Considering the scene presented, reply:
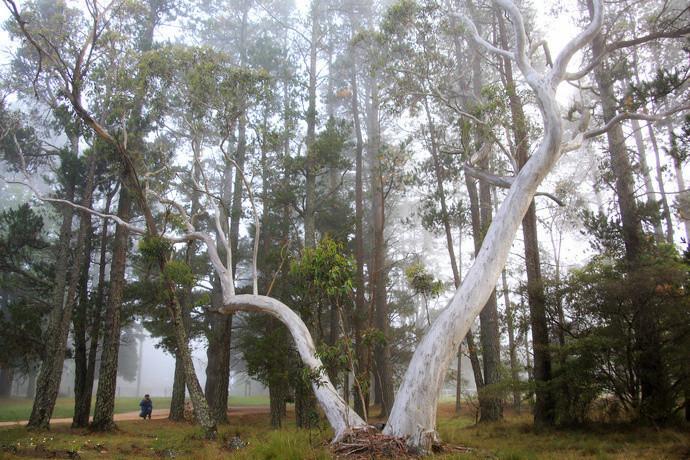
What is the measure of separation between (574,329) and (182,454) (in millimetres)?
7925

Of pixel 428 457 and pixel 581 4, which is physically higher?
pixel 581 4

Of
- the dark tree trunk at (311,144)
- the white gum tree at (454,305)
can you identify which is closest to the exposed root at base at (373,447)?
the white gum tree at (454,305)

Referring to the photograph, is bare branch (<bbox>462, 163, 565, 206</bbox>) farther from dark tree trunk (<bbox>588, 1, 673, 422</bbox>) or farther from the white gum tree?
dark tree trunk (<bbox>588, 1, 673, 422</bbox>)

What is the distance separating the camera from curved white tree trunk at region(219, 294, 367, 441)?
7.91 metres

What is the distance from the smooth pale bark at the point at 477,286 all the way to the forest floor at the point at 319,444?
765 mm

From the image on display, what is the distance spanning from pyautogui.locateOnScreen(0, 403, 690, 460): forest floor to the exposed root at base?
0.28 meters

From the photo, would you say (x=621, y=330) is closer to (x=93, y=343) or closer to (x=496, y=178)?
(x=496, y=178)

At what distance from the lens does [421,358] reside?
26.4 feet

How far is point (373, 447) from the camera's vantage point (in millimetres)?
7039

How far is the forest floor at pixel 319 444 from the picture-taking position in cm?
698

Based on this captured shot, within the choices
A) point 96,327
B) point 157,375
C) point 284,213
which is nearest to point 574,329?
point 284,213

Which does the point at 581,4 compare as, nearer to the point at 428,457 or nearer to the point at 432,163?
the point at 432,163

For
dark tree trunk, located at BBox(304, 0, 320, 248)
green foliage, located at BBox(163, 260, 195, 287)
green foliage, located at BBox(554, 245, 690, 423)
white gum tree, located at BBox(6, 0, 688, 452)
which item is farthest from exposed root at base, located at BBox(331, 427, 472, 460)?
dark tree trunk, located at BBox(304, 0, 320, 248)

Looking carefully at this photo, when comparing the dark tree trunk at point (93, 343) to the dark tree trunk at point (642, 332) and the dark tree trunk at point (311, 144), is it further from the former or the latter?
the dark tree trunk at point (642, 332)
